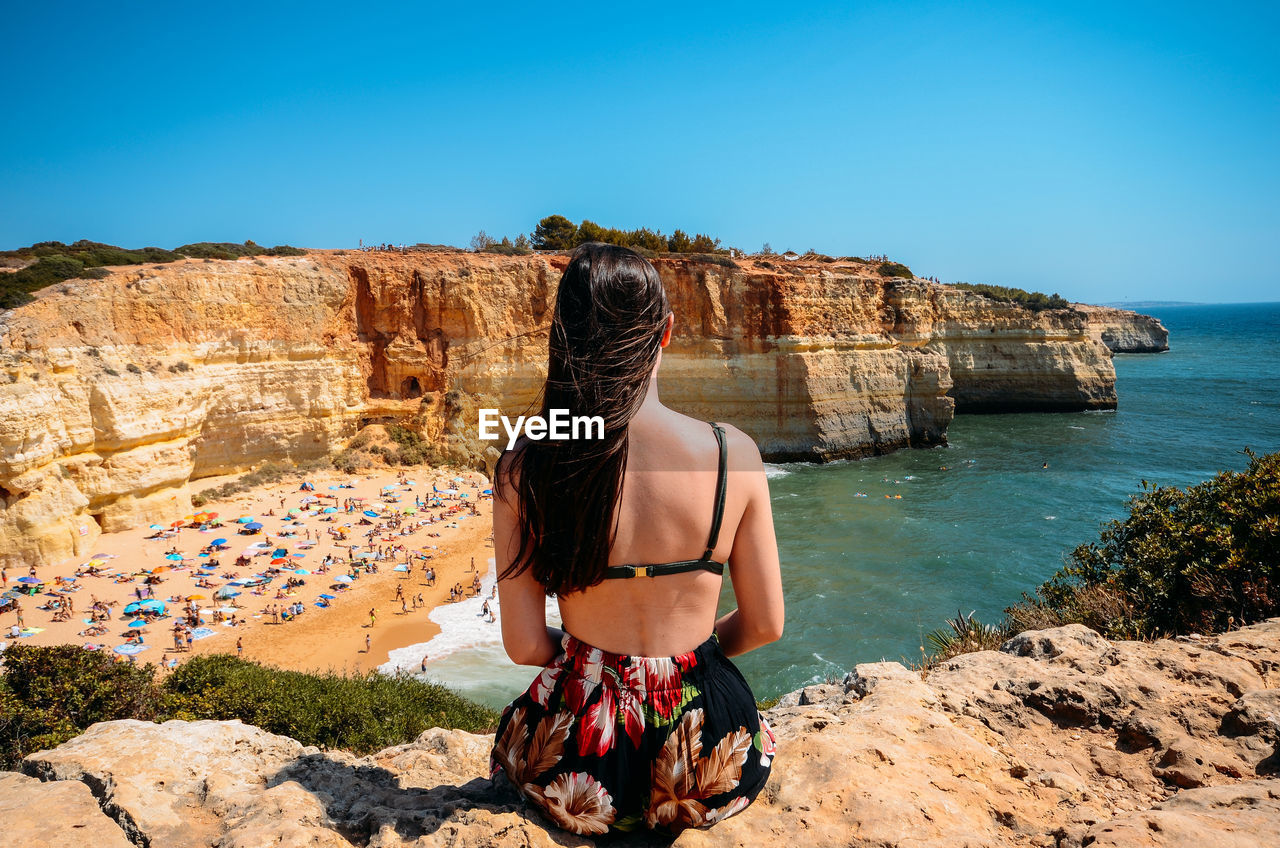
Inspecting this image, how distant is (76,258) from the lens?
2064 cm

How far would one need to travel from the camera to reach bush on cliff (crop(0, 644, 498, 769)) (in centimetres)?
503

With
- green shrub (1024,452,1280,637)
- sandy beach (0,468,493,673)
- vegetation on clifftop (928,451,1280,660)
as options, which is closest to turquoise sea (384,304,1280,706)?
sandy beach (0,468,493,673)

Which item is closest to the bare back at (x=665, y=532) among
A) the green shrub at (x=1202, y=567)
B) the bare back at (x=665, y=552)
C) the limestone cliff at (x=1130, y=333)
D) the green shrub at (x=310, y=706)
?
the bare back at (x=665, y=552)

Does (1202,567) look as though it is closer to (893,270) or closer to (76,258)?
(76,258)

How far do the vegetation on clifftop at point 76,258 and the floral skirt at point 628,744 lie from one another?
70.1 ft

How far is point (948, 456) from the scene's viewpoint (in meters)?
30.9

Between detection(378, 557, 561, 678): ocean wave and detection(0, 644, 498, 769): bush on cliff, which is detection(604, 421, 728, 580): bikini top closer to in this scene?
detection(0, 644, 498, 769): bush on cliff

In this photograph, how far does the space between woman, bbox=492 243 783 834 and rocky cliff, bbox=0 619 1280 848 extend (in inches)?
8.5

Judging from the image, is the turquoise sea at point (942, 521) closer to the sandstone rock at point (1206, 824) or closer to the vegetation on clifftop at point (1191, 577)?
the vegetation on clifftop at point (1191, 577)

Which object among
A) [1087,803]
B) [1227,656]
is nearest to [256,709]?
[1087,803]

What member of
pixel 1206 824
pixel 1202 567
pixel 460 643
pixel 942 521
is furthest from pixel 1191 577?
pixel 942 521

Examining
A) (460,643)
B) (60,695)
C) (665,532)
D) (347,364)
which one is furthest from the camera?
(347,364)

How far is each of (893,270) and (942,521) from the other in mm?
17788

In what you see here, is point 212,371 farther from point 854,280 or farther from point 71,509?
point 854,280
